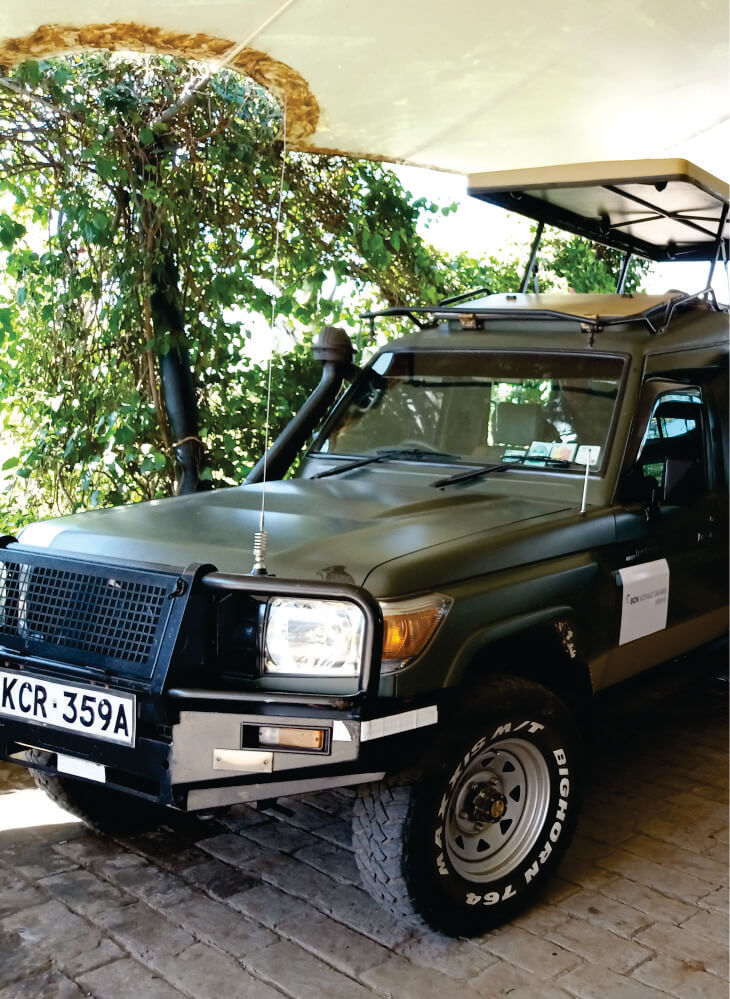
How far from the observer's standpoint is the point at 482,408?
175 inches

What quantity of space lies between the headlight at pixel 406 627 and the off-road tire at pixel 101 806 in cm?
146

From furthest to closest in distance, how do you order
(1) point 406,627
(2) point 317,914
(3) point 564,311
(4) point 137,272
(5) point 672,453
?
(4) point 137,272 < (3) point 564,311 < (5) point 672,453 < (2) point 317,914 < (1) point 406,627

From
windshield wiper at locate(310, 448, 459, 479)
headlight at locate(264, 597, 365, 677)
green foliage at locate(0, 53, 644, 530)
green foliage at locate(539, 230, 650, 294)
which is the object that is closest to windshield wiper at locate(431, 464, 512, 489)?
windshield wiper at locate(310, 448, 459, 479)

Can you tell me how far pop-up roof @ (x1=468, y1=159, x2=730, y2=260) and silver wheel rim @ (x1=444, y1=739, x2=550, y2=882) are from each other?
8.58ft

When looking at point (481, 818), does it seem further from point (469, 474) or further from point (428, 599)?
point (469, 474)

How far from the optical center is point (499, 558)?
130 inches

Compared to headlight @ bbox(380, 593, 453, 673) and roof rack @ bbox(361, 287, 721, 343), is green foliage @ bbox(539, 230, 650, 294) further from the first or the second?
headlight @ bbox(380, 593, 453, 673)

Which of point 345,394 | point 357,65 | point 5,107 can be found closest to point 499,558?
point 345,394

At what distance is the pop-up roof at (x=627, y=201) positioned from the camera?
453 cm

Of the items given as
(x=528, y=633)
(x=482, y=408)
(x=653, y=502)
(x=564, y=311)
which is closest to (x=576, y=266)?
(x=564, y=311)

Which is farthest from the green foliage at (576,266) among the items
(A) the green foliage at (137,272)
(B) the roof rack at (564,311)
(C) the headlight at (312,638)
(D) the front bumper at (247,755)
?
(D) the front bumper at (247,755)

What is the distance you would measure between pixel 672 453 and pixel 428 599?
1810 mm

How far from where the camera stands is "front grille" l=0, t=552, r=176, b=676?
117 inches

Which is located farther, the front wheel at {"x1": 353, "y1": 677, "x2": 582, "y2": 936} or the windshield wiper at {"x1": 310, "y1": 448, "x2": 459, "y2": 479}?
the windshield wiper at {"x1": 310, "y1": 448, "x2": 459, "y2": 479}
